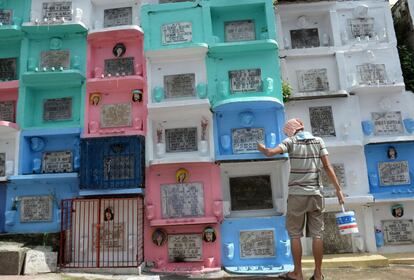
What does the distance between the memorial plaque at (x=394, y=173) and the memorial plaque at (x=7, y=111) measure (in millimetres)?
9970

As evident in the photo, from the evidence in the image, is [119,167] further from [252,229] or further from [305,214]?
[305,214]

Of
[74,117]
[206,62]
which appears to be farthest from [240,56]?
[74,117]

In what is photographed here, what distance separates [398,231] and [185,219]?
538 cm

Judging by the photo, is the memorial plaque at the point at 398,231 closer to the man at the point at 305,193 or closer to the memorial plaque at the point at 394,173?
the memorial plaque at the point at 394,173

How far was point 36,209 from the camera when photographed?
29.6ft

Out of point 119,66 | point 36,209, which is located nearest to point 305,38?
point 119,66

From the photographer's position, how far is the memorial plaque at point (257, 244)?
8.10 metres

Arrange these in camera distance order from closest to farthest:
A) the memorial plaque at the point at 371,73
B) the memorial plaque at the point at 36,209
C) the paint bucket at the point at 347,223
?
the paint bucket at the point at 347,223 < the memorial plaque at the point at 36,209 < the memorial plaque at the point at 371,73

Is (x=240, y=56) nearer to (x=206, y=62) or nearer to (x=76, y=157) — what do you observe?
(x=206, y=62)

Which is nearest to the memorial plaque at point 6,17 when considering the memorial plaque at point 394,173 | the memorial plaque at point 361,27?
the memorial plaque at point 361,27

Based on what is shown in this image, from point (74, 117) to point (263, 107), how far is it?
505cm

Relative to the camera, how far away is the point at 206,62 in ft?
30.3

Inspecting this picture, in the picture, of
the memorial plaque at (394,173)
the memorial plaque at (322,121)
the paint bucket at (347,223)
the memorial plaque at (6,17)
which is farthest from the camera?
the memorial plaque at (6,17)

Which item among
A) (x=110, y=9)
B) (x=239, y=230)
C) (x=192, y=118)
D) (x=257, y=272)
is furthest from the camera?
(x=110, y=9)
